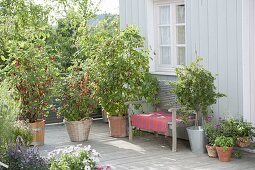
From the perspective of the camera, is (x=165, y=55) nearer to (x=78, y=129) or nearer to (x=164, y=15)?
(x=164, y=15)

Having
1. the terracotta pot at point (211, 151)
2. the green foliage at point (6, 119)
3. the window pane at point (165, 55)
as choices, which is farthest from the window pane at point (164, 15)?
the green foliage at point (6, 119)

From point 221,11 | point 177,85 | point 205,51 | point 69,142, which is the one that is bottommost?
point 69,142

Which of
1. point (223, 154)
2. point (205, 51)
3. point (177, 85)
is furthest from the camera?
point (205, 51)

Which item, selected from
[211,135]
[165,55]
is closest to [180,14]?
[165,55]

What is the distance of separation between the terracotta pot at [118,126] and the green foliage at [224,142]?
87.0 inches

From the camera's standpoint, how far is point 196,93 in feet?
21.7

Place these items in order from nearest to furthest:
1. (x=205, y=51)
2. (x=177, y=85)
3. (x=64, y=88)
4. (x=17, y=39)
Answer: (x=177, y=85)
(x=205, y=51)
(x=64, y=88)
(x=17, y=39)

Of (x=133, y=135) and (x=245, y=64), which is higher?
(x=245, y=64)

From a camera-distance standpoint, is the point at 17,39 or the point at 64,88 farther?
the point at 17,39

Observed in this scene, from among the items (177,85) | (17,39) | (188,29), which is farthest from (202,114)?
(17,39)

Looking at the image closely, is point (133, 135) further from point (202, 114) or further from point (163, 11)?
point (163, 11)

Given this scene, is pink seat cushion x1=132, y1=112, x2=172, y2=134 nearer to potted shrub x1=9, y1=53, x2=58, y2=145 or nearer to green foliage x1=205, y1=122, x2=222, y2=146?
green foliage x1=205, y1=122, x2=222, y2=146

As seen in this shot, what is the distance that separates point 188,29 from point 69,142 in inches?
108

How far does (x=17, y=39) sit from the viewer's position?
28.2 feet
